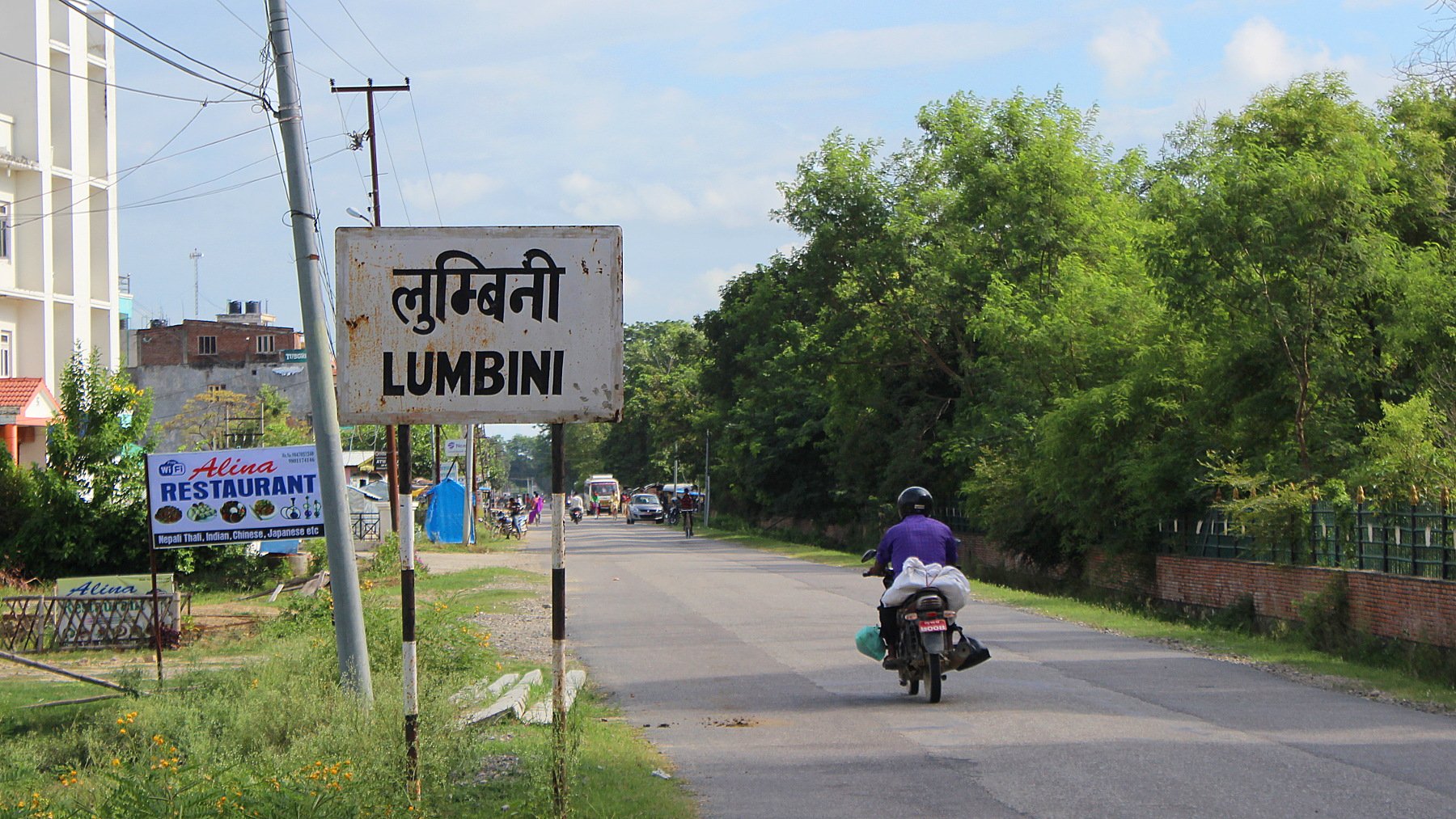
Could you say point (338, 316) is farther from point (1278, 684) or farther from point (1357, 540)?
point (1357, 540)

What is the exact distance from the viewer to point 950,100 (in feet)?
145

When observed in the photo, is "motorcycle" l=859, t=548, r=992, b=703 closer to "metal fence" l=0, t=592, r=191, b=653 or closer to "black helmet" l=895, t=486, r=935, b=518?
"black helmet" l=895, t=486, r=935, b=518

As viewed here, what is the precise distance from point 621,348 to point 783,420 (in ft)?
177

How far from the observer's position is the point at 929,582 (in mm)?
11188

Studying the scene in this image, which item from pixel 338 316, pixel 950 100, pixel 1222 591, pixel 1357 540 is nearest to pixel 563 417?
pixel 338 316

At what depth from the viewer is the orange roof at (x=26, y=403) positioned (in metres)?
31.2

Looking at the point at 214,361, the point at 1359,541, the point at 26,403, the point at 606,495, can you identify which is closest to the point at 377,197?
the point at 26,403

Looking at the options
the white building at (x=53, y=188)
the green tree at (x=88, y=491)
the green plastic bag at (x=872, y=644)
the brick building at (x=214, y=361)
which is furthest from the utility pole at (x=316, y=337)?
the brick building at (x=214, y=361)

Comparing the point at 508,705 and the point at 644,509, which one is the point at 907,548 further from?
the point at 644,509

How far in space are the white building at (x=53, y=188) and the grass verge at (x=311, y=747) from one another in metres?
26.7

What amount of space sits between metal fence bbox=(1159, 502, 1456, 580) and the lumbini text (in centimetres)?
1294

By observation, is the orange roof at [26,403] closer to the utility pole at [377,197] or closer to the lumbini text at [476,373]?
the utility pole at [377,197]

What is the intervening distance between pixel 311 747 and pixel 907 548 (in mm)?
5353

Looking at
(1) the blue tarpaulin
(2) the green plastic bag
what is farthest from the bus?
(2) the green plastic bag
